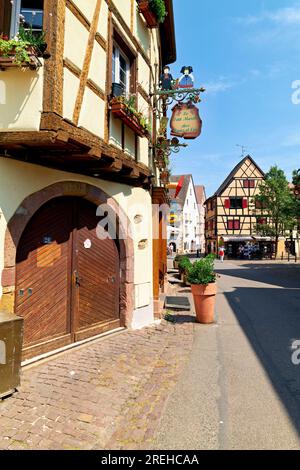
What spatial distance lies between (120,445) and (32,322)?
98.2 inches

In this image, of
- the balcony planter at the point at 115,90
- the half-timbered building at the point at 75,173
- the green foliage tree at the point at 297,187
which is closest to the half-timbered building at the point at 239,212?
the green foliage tree at the point at 297,187

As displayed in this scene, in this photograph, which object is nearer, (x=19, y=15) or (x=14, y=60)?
(x=14, y=60)

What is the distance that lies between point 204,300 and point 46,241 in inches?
141

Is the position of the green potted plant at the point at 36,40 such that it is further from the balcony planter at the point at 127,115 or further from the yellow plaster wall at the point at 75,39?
the balcony planter at the point at 127,115

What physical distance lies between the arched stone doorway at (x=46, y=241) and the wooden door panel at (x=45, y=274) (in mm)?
97

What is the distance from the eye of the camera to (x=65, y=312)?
5.32m

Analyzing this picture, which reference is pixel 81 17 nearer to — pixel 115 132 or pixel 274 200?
pixel 115 132

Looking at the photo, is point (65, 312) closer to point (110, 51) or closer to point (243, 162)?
point (110, 51)

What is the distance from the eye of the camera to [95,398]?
3543 mm

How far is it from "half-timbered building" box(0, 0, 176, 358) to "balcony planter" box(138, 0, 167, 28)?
7cm

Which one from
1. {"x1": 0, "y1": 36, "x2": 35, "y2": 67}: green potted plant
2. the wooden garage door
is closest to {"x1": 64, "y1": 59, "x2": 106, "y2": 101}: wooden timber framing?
{"x1": 0, "y1": 36, "x2": 35, "y2": 67}: green potted plant

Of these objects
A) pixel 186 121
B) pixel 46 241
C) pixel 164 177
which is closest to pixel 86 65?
pixel 46 241

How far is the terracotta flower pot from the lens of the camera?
22.0 ft
